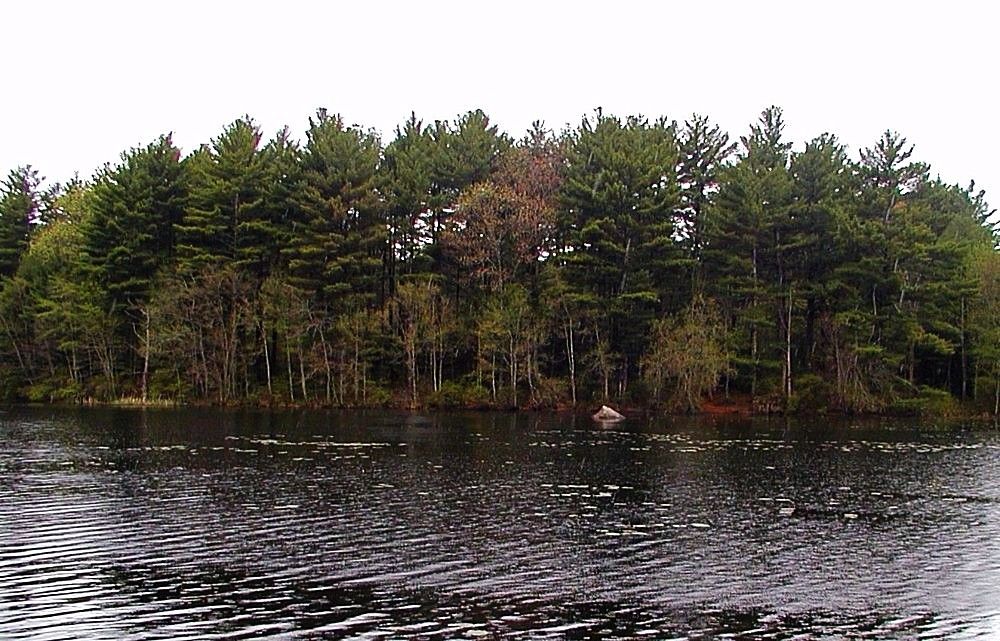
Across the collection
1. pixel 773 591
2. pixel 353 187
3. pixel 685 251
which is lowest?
pixel 773 591

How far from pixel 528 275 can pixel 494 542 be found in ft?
188

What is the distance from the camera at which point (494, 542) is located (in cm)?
2259

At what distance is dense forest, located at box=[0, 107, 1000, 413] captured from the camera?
71.6 meters

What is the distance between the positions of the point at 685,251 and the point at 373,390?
28.0m

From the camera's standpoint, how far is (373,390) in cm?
7862

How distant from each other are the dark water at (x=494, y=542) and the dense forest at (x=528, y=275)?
29.7 m

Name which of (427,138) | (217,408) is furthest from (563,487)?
(427,138)

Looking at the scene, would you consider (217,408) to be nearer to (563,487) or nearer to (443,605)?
(563,487)

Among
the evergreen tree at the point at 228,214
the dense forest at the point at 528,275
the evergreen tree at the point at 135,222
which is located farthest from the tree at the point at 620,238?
the evergreen tree at the point at 135,222

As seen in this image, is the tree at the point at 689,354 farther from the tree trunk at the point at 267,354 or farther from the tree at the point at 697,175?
the tree trunk at the point at 267,354

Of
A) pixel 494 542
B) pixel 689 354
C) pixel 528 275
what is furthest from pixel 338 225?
pixel 494 542

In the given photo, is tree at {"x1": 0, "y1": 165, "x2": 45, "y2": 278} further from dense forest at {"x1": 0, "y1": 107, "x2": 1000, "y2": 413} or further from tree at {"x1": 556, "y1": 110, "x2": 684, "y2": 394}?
tree at {"x1": 556, "y1": 110, "x2": 684, "y2": 394}

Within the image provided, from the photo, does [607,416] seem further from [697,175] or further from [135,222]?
[135,222]

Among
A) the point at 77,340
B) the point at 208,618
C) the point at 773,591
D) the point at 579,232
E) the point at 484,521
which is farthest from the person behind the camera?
the point at 77,340
